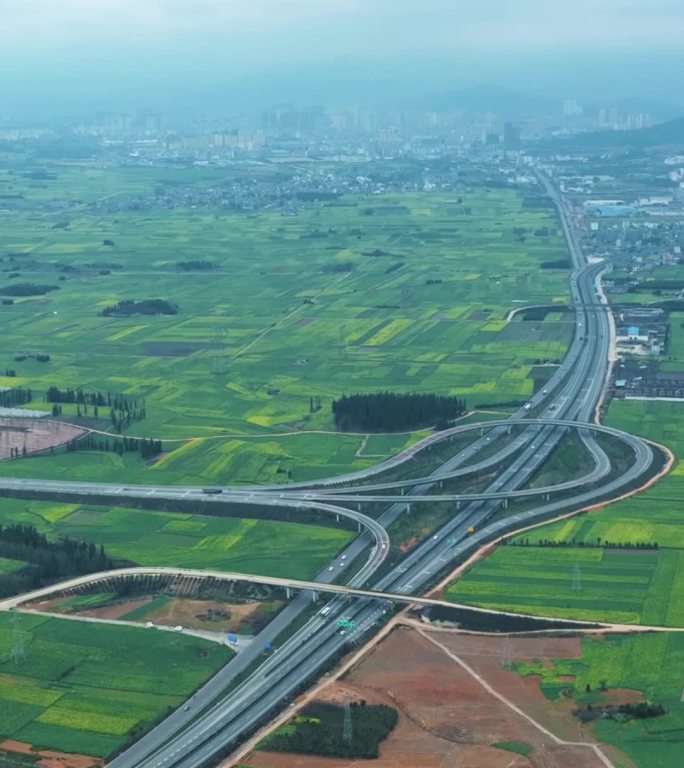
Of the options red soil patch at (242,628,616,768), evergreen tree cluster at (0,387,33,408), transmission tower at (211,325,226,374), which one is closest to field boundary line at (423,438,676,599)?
red soil patch at (242,628,616,768)

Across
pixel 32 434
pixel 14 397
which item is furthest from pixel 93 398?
pixel 32 434

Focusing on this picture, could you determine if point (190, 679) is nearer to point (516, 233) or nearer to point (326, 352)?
point (326, 352)

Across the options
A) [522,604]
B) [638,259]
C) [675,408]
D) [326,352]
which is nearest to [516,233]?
[638,259]

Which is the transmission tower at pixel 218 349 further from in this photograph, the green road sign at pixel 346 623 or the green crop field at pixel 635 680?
the green crop field at pixel 635 680

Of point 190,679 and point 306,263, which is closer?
point 190,679

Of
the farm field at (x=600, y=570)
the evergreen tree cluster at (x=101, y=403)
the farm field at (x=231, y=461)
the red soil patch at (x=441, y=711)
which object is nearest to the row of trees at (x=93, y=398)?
the evergreen tree cluster at (x=101, y=403)

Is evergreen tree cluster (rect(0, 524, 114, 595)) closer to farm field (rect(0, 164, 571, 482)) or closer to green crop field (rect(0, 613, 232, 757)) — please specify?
green crop field (rect(0, 613, 232, 757))
